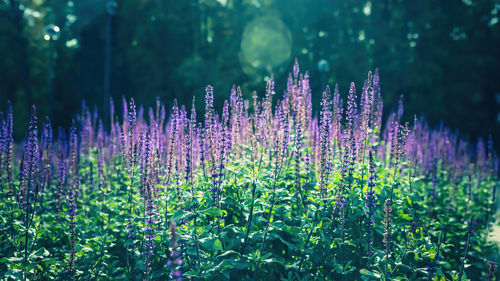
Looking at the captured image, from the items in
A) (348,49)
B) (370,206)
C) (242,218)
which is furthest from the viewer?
(348,49)

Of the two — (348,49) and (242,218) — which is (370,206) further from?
(348,49)

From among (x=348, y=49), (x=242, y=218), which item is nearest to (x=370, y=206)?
(x=242, y=218)

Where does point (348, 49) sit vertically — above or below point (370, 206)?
above

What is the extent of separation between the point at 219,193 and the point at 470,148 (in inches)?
338

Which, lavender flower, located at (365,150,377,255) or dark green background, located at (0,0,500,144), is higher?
dark green background, located at (0,0,500,144)

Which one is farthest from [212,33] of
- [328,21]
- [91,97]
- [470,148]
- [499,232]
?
[499,232]

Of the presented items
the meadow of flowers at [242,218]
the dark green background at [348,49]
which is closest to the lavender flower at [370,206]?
the meadow of flowers at [242,218]

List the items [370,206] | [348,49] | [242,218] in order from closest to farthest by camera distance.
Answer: [370,206] → [242,218] → [348,49]

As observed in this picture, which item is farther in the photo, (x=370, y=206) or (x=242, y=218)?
(x=242, y=218)

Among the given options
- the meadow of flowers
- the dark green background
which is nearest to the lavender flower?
the meadow of flowers

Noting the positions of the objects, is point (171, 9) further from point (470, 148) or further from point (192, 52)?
point (470, 148)

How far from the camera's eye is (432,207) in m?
5.81

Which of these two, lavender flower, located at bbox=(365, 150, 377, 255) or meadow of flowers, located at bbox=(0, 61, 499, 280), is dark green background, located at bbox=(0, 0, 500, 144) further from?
lavender flower, located at bbox=(365, 150, 377, 255)

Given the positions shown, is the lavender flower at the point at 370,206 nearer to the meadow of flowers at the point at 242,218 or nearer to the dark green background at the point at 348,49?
the meadow of flowers at the point at 242,218
